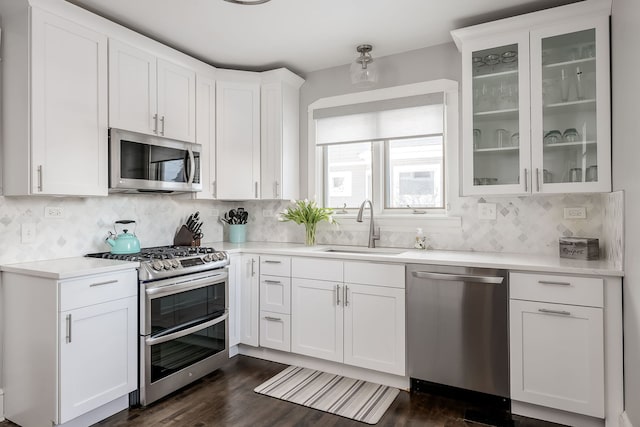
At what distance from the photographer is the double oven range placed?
247cm

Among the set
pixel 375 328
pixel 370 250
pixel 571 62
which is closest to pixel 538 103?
pixel 571 62

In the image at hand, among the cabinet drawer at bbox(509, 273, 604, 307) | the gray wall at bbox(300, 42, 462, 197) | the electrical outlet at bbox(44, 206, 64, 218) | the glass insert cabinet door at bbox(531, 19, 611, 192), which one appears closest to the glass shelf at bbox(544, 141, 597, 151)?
the glass insert cabinet door at bbox(531, 19, 611, 192)

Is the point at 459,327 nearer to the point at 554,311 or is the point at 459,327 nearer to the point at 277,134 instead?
the point at 554,311

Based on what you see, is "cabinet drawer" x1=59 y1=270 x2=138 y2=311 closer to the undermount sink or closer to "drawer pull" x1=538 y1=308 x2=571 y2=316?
the undermount sink

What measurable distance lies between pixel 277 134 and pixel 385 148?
3.19ft

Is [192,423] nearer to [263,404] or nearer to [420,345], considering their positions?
[263,404]

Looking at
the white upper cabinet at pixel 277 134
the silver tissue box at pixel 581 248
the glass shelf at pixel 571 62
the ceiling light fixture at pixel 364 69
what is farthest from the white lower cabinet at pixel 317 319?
the glass shelf at pixel 571 62

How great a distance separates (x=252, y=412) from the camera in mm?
2408

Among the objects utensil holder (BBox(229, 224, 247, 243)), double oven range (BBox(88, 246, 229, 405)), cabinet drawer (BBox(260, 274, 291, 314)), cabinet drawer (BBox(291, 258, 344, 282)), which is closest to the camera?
double oven range (BBox(88, 246, 229, 405))

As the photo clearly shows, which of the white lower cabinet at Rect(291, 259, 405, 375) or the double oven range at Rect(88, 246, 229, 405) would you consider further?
the white lower cabinet at Rect(291, 259, 405, 375)

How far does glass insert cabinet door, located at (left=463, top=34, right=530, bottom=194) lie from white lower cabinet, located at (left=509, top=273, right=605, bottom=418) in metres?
0.68

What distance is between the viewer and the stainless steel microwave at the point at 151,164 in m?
2.64

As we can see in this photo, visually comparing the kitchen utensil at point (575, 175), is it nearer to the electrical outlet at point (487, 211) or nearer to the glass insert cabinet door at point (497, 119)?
the glass insert cabinet door at point (497, 119)

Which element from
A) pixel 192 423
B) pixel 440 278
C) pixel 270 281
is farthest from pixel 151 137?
pixel 440 278
